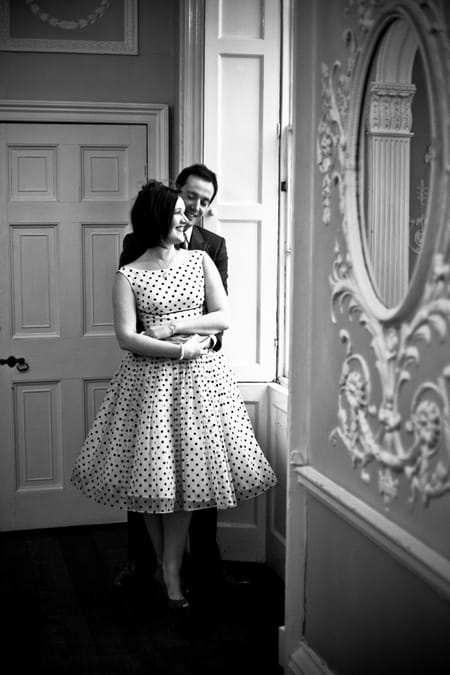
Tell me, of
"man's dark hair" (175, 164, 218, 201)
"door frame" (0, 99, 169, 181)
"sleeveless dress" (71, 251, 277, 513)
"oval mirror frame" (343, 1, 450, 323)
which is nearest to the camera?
"oval mirror frame" (343, 1, 450, 323)

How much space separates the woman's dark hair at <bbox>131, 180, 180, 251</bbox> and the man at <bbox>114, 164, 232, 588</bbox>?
0.91 ft

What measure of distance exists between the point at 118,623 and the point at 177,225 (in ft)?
5.14

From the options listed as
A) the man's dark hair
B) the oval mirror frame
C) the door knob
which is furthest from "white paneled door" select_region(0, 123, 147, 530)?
the oval mirror frame

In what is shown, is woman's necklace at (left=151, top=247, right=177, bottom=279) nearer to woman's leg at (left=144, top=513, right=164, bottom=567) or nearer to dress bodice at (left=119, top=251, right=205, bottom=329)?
dress bodice at (left=119, top=251, right=205, bottom=329)

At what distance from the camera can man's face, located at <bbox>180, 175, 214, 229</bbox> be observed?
147 inches

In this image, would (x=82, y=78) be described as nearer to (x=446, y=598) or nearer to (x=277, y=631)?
(x=277, y=631)

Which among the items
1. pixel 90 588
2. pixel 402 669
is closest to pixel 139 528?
pixel 90 588

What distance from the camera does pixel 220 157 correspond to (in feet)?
13.3

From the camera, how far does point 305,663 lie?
8.63 feet

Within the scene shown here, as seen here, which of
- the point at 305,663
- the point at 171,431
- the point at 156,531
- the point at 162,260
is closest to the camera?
the point at 305,663

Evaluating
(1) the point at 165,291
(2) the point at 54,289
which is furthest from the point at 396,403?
(2) the point at 54,289

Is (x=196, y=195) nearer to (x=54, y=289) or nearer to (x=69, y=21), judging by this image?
(x=54, y=289)

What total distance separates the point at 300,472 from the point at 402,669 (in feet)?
2.44

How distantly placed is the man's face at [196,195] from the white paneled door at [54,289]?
923mm
